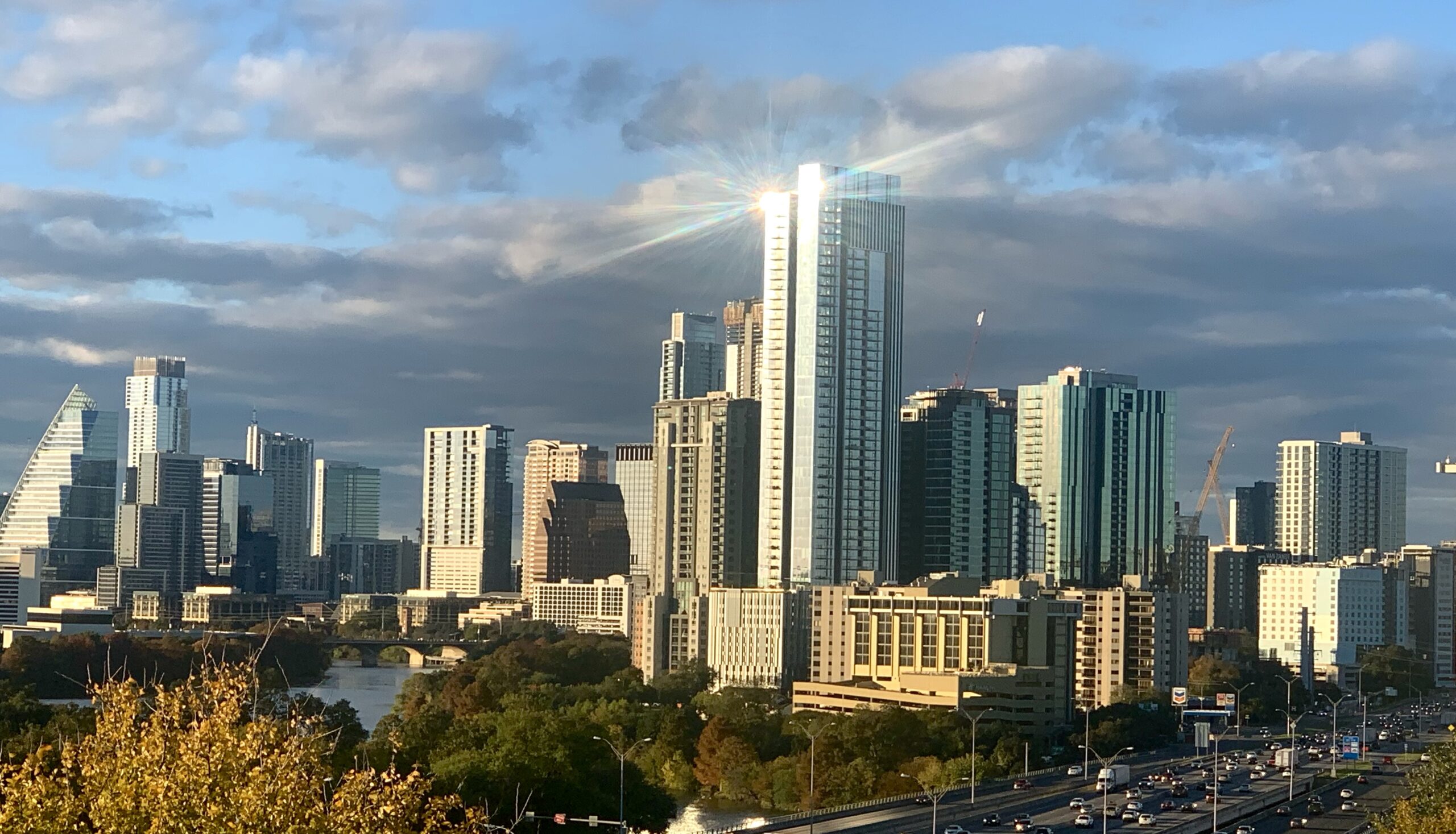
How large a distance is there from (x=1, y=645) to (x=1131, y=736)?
373 ft

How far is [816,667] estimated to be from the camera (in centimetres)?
11075

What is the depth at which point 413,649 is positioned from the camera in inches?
6944

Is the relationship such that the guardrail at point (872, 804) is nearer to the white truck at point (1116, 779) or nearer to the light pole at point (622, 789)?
the white truck at point (1116, 779)

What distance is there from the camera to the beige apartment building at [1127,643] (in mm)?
115750

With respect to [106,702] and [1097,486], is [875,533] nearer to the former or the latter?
[1097,486]

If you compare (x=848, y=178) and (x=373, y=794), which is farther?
(x=848, y=178)

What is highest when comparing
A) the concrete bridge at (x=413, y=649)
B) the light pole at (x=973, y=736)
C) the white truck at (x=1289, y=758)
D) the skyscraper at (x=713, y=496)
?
the skyscraper at (x=713, y=496)

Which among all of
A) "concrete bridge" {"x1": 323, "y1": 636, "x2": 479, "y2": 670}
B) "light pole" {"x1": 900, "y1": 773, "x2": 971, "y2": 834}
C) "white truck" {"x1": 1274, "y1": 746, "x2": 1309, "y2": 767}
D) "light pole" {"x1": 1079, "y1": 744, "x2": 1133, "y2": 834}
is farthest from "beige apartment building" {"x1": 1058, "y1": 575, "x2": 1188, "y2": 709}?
"concrete bridge" {"x1": 323, "y1": 636, "x2": 479, "y2": 670}

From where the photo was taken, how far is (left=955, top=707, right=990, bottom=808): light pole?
65375 millimetres

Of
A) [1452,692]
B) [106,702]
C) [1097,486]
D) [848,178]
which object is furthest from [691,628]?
[106,702]

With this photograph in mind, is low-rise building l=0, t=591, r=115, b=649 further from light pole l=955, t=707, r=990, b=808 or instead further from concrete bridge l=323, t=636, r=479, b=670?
light pole l=955, t=707, r=990, b=808

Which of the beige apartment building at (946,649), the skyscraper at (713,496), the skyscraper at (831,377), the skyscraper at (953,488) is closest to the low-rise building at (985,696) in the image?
the beige apartment building at (946,649)

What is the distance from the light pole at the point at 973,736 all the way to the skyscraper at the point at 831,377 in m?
38.7

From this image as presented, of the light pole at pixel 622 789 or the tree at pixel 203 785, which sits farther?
the light pole at pixel 622 789
